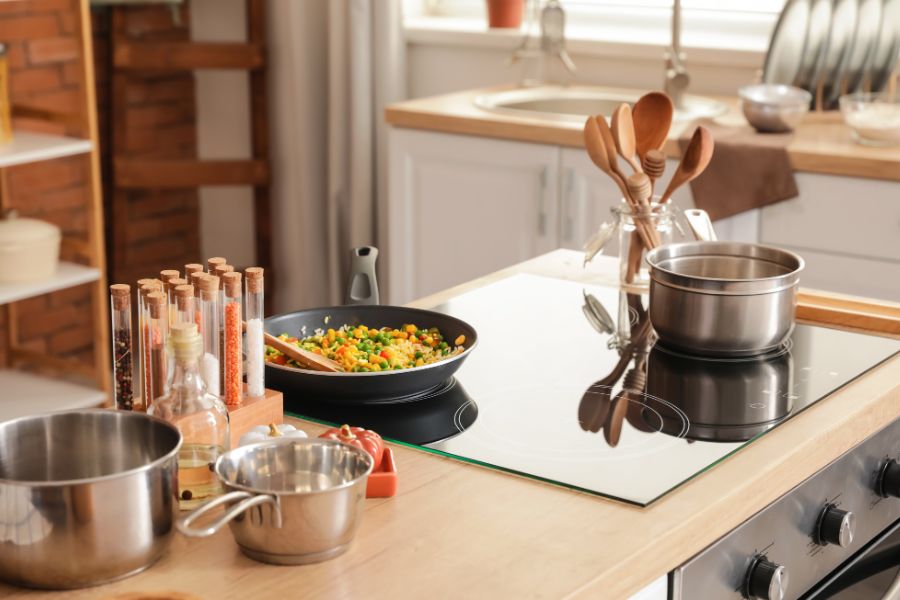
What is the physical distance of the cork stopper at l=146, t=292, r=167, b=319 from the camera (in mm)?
1233

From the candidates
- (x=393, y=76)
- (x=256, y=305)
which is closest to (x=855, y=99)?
(x=393, y=76)

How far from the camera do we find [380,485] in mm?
1232

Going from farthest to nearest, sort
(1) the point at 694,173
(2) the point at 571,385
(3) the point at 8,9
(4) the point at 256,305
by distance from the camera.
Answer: (3) the point at 8,9 < (1) the point at 694,173 < (2) the point at 571,385 < (4) the point at 256,305

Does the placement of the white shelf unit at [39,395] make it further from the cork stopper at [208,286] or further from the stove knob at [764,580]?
the stove knob at [764,580]

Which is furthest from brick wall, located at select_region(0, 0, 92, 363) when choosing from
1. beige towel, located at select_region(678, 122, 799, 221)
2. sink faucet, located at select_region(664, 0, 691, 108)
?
beige towel, located at select_region(678, 122, 799, 221)

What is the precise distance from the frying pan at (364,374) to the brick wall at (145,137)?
8.58ft

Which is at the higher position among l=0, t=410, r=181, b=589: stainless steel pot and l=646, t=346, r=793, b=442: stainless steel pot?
l=0, t=410, r=181, b=589: stainless steel pot

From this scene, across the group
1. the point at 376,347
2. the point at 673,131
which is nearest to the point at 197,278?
the point at 376,347

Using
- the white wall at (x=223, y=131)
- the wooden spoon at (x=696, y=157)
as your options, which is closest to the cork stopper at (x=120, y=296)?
the wooden spoon at (x=696, y=157)

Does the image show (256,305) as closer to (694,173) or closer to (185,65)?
(694,173)

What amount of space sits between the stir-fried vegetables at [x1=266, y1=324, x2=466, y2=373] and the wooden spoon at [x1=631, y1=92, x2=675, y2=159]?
568 millimetres

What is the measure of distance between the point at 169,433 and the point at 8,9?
301 centimetres

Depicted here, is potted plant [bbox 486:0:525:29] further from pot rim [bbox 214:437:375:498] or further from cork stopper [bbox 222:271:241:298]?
pot rim [bbox 214:437:375:498]

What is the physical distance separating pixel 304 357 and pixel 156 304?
0.28 m
